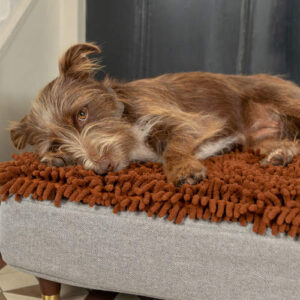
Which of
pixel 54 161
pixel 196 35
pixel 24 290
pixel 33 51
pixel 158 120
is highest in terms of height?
pixel 196 35

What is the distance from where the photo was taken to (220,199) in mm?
1533

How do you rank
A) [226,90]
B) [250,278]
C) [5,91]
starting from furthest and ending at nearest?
[5,91] < [226,90] < [250,278]

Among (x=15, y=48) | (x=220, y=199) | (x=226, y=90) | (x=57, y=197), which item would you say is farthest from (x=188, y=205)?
(x=15, y=48)

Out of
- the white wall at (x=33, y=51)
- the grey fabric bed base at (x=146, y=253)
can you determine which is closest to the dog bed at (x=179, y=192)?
the grey fabric bed base at (x=146, y=253)

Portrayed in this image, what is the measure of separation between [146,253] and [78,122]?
2.69 feet

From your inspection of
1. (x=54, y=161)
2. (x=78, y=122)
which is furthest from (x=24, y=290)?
(x=78, y=122)

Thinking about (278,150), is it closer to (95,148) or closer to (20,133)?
(95,148)

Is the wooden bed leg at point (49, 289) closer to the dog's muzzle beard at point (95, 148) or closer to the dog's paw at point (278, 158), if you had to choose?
the dog's muzzle beard at point (95, 148)

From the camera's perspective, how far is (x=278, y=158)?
2.08 m

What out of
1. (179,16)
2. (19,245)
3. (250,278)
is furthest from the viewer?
(179,16)

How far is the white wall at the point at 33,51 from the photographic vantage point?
2785 mm

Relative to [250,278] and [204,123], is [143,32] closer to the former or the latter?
[204,123]

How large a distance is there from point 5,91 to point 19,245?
144 cm

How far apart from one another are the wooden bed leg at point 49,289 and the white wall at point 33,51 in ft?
4.17
